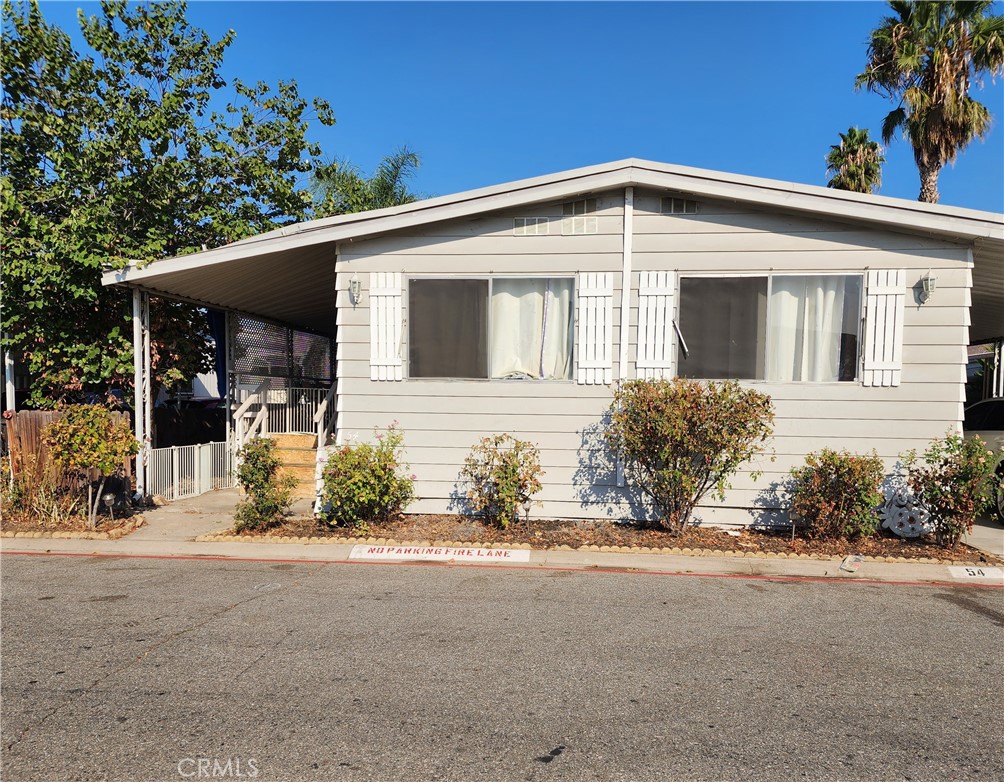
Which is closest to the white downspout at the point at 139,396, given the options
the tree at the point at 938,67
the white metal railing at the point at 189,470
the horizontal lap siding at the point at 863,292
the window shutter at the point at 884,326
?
the white metal railing at the point at 189,470

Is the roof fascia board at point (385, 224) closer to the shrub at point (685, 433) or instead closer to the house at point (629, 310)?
the house at point (629, 310)

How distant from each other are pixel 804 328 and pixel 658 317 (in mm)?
1715

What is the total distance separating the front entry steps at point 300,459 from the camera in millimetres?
10930

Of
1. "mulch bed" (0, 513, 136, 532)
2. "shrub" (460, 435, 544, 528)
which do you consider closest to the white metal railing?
"mulch bed" (0, 513, 136, 532)

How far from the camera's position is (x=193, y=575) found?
6.27m

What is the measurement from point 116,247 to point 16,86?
3508mm

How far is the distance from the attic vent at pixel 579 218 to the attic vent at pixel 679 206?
2.81 ft

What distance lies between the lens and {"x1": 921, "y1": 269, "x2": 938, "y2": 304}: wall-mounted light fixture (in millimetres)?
7496

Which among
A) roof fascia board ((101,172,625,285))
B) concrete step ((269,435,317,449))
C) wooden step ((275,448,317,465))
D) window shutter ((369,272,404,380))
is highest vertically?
roof fascia board ((101,172,625,285))

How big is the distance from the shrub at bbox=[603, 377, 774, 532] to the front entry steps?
5.46 meters

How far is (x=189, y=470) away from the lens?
34.2 feet

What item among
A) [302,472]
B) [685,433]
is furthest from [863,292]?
[302,472]

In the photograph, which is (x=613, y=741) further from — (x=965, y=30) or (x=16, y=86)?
(x=965, y=30)

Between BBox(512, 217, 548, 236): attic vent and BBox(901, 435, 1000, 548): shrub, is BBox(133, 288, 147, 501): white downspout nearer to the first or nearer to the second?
BBox(512, 217, 548, 236): attic vent
